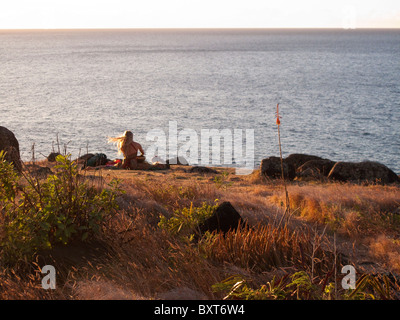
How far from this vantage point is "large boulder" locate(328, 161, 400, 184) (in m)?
15.7

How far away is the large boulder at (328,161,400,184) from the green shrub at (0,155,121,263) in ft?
38.9

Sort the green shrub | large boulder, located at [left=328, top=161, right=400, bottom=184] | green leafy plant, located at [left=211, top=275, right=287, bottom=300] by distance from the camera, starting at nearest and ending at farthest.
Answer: green leafy plant, located at [left=211, top=275, right=287, bottom=300]
the green shrub
large boulder, located at [left=328, top=161, right=400, bottom=184]

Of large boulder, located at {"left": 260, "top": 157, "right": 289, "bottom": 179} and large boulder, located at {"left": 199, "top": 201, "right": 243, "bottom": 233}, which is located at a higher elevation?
large boulder, located at {"left": 199, "top": 201, "right": 243, "bottom": 233}

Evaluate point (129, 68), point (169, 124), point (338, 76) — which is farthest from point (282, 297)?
point (129, 68)

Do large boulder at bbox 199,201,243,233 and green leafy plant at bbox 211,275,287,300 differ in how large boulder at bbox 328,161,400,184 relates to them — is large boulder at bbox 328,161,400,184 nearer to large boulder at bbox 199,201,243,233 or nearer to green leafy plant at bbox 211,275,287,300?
large boulder at bbox 199,201,243,233

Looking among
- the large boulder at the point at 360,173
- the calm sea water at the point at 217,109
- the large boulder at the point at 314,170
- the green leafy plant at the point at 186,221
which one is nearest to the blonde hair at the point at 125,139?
the calm sea water at the point at 217,109

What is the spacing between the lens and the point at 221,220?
599cm

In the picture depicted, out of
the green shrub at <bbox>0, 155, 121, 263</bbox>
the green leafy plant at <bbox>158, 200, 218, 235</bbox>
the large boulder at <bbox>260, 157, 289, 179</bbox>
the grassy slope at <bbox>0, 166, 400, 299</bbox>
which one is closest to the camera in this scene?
the grassy slope at <bbox>0, 166, 400, 299</bbox>

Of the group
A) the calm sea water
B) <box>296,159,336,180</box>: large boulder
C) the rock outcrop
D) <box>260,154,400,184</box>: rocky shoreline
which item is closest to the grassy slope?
the rock outcrop

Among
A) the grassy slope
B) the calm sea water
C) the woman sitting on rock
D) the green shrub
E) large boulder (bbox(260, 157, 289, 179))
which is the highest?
the green shrub

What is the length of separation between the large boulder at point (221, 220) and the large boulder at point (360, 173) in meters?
10.5

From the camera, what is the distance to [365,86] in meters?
60.5

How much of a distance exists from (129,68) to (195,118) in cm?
5712
